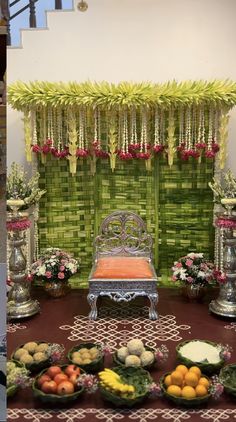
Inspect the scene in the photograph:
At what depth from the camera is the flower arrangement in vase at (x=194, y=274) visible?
4441mm

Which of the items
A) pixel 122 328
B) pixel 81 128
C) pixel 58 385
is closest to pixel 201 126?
pixel 81 128

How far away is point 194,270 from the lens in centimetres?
447

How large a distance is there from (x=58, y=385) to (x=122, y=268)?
165cm

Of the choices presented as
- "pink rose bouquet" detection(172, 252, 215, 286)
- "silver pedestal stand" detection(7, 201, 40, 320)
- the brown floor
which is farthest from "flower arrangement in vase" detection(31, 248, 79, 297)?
"pink rose bouquet" detection(172, 252, 215, 286)

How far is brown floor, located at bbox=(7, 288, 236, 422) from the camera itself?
8.85 ft

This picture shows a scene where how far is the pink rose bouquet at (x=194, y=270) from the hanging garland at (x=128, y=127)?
3.16ft

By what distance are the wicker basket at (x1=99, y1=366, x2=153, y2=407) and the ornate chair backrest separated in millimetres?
1726

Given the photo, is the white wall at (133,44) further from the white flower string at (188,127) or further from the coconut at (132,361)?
the coconut at (132,361)

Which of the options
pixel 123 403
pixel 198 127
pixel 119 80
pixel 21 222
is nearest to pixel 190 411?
pixel 123 403

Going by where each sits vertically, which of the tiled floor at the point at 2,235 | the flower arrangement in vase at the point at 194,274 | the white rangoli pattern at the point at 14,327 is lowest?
the white rangoli pattern at the point at 14,327

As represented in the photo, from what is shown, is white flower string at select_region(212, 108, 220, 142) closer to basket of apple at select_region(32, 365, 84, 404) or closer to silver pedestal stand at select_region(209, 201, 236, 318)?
silver pedestal stand at select_region(209, 201, 236, 318)

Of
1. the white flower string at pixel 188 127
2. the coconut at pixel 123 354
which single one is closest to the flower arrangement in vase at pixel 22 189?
the white flower string at pixel 188 127

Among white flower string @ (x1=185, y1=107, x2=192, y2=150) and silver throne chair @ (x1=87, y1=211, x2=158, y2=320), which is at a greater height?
white flower string @ (x1=185, y1=107, x2=192, y2=150)

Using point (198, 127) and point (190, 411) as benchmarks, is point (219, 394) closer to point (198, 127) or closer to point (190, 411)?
point (190, 411)
